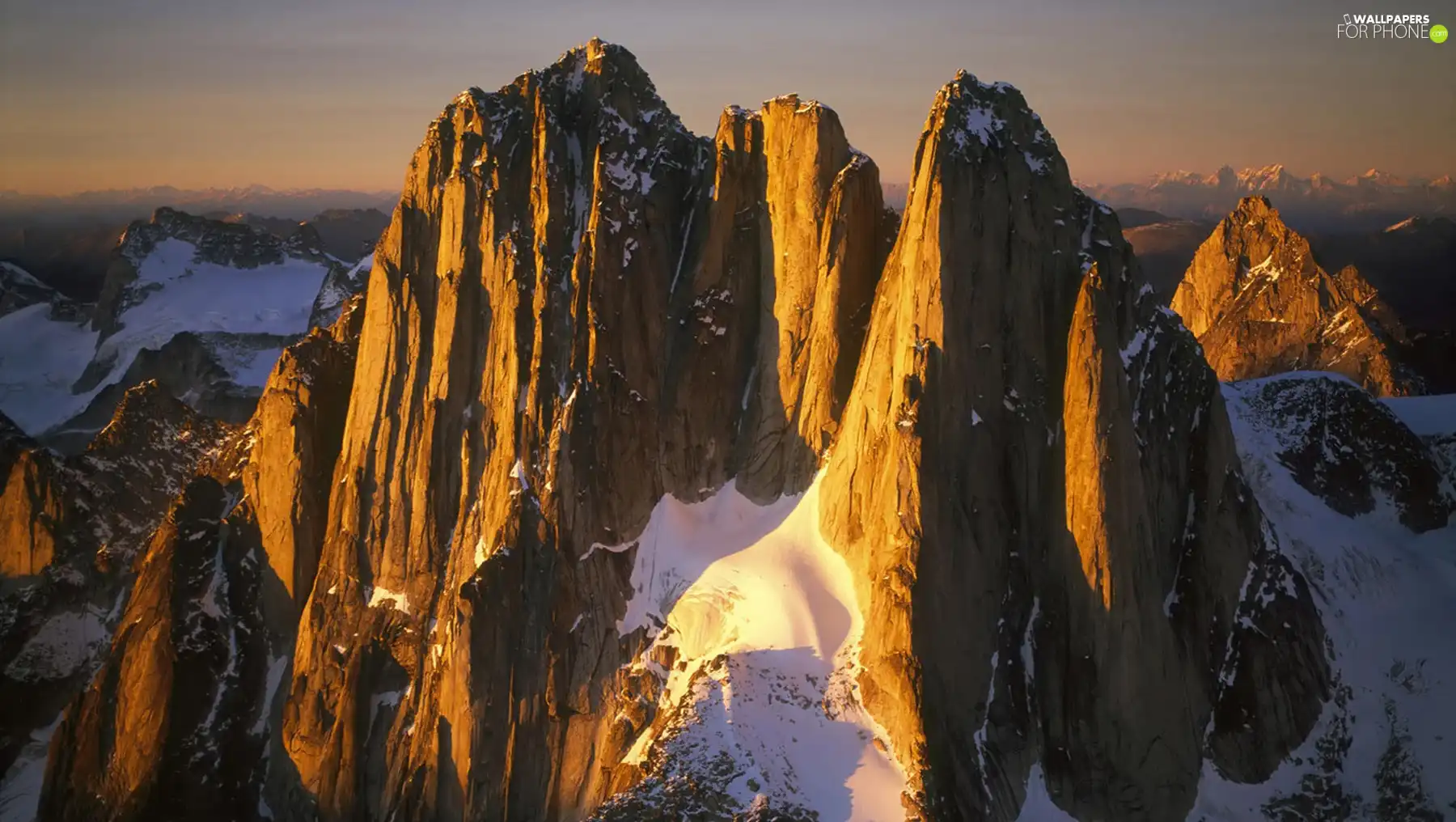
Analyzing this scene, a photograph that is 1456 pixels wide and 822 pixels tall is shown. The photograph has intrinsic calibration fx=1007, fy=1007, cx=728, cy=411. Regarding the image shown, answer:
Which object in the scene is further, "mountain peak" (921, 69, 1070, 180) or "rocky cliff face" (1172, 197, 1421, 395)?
"rocky cliff face" (1172, 197, 1421, 395)

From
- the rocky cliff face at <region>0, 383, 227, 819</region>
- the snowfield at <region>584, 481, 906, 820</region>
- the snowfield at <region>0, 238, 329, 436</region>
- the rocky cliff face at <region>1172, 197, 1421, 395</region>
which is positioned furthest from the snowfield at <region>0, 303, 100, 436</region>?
the rocky cliff face at <region>1172, 197, 1421, 395</region>

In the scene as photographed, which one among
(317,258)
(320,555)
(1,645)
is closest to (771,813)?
(320,555)

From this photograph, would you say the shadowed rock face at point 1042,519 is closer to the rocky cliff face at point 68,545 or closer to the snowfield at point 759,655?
the snowfield at point 759,655

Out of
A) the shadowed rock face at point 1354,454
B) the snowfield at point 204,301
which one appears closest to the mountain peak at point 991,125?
the shadowed rock face at point 1354,454

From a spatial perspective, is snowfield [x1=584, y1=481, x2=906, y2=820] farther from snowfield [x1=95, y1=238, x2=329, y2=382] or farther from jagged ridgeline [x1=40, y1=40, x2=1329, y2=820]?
snowfield [x1=95, y1=238, x2=329, y2=382]

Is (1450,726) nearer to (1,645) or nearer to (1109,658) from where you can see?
(1109,658)

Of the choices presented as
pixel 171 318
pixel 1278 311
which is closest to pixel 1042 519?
pixel 1278 311
